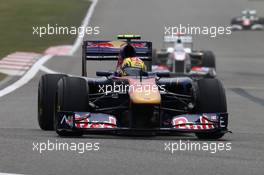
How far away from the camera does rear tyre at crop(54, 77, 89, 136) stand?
36.4 feet

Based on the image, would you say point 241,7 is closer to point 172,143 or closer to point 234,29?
point 234,29

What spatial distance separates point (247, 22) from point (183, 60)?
19.5m

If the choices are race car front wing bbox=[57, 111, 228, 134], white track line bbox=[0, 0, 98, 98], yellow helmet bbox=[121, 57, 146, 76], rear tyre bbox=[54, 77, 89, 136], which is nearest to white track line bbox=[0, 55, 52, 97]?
white track line bbox=[0, 0, 98, 98]

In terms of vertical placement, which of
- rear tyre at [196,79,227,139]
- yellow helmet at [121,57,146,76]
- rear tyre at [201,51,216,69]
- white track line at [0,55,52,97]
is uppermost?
yellow helmet at [121,57,146,76]

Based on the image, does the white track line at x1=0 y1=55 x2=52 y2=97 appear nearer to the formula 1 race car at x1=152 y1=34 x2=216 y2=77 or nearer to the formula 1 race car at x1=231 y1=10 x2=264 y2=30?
the formula 1 race car at x1=152 y1=34 x2=216 y2=77

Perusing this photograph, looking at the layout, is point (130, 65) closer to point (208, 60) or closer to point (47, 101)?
point (47, 101)

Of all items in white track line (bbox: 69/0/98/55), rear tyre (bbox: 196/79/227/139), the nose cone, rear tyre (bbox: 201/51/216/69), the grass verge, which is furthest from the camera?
the grass verge

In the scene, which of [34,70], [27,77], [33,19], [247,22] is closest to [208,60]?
[34,70]

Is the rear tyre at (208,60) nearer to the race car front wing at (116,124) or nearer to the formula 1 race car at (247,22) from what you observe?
the race car front wing at (116,124)

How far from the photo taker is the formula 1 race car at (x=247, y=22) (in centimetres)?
4538

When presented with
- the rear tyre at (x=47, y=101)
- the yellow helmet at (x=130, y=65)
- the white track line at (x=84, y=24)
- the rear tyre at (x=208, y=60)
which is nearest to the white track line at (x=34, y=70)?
the white track line at (x=84, y=24)

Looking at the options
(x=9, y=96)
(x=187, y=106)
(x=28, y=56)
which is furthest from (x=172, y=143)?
(x=28, y=56)

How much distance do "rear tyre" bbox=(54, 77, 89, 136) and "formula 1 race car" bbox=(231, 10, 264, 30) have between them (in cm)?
3460

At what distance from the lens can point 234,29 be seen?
149 feet
